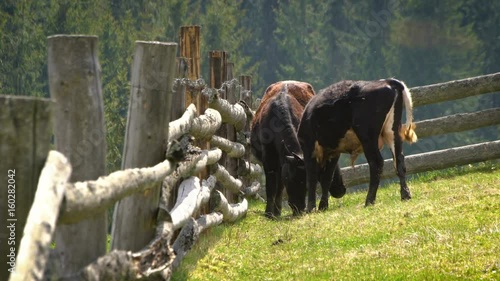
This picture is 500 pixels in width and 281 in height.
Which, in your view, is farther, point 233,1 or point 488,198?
point 233,1

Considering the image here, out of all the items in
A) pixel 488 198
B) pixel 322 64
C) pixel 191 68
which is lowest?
pixel 322 64

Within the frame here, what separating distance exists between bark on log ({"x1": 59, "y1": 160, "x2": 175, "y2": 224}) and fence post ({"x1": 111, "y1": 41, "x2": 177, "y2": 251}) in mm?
732

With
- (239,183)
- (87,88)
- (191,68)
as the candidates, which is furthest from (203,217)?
(87,88)

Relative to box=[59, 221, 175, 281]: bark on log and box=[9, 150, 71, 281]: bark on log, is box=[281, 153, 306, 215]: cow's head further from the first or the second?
box=[9, 150, 71, 281]: bark on log

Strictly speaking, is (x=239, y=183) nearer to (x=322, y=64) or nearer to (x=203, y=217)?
(x=203, y=217)

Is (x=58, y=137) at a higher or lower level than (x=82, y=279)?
higher

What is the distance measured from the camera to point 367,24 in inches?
2335

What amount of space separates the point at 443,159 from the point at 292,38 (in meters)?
45.4

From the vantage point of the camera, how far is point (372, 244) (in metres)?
8.45

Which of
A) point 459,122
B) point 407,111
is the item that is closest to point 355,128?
A: point 407,111

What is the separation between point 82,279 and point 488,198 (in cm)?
635

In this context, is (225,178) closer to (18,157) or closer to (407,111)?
(407,111)

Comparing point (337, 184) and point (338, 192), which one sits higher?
point (337, 184)

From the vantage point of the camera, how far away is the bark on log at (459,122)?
16.2 m
